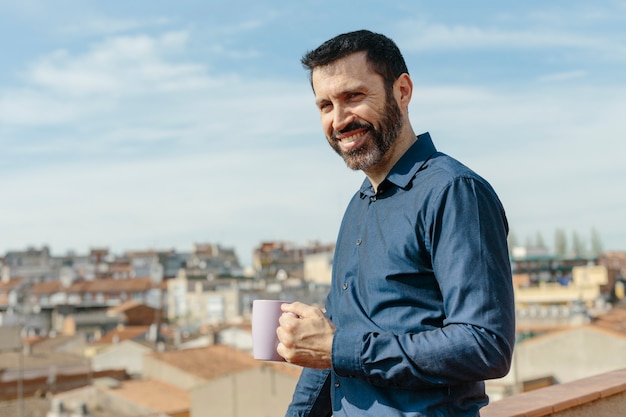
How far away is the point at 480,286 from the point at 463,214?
0.14 m

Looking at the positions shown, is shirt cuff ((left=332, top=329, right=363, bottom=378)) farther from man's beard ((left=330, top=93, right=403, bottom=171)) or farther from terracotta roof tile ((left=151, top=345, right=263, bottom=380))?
terracotta roof tile ((left=151, top=345, right=263, bottom=380))

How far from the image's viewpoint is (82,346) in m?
45.5

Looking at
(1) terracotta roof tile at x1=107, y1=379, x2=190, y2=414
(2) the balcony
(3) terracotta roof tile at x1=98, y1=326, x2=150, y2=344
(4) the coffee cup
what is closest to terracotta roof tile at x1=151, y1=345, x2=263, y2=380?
(1) terracotta roof tile at x1=107, y1=379, x2=190, y2=414

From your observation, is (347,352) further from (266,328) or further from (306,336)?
(266,328)

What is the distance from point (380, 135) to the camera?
1734 millimetres

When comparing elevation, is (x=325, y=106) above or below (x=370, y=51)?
below

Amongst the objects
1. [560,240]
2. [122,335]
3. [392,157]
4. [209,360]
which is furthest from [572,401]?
[560,240]

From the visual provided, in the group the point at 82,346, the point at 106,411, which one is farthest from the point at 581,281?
the point at 106,411

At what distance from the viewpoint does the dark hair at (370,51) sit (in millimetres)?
1712

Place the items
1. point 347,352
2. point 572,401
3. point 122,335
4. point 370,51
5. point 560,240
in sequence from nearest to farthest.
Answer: point 347,352, point 370,51, point 572,401, point 122,335, point 560,240

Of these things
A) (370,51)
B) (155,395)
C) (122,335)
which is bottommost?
(122,335)

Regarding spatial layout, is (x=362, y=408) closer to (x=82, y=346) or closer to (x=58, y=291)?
(x=82, y=346)

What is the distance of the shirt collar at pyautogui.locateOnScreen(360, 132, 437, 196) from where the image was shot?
169 centimetres

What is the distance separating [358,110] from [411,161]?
155mm
